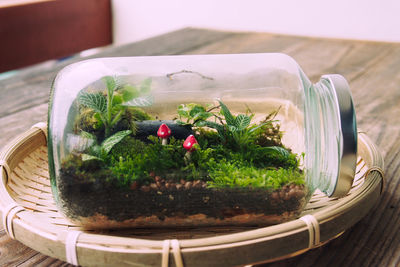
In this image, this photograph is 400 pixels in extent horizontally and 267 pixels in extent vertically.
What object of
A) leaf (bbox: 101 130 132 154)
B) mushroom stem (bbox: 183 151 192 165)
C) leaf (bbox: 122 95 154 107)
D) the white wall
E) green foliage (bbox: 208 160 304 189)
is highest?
leaf (bbox: 122 95 154 107)

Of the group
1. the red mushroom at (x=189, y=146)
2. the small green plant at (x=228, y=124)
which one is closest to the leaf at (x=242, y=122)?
the small green plant at (x=228, y=124)

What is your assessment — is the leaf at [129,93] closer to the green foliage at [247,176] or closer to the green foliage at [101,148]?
the green foliage at [101,148]

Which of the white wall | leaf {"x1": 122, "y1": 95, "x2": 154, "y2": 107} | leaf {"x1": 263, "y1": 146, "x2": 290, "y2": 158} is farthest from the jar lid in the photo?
the white wall

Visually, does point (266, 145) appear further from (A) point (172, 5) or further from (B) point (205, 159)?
(A) point (172, 5)

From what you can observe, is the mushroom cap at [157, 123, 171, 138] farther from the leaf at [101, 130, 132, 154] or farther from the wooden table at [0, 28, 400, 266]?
the wooden table at [0, 28, 400, 266]

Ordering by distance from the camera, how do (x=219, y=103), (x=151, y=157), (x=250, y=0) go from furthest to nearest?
1. (x=250, y=0)
2. (x=219, y=103)
3. (x=151, y=157)

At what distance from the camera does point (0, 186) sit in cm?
73

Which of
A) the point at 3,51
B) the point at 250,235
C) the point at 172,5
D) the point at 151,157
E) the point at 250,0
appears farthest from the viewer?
the point at 172,5

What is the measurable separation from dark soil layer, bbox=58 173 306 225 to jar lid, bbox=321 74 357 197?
81mm

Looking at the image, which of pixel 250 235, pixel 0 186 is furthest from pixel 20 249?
pixel 250 235

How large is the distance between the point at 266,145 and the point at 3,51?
230 centimetres

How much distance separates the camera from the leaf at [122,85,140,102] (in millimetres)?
769

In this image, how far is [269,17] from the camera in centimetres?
308

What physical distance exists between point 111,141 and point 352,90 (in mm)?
1009
